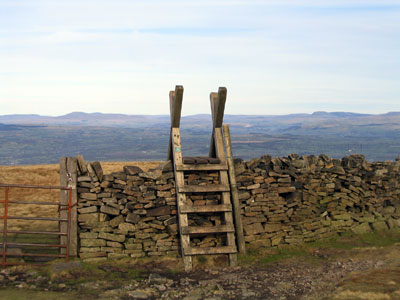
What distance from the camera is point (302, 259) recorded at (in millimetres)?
10789

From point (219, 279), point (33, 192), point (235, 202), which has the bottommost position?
point (219, 279)

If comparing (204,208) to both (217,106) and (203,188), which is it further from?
(217,106)

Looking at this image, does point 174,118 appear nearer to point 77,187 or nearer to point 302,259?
point 77,187

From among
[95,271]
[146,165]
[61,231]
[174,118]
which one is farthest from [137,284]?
[146,165]

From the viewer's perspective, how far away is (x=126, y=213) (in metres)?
10.6

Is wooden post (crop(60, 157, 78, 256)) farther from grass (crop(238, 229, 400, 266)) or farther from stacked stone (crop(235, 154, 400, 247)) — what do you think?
stacked stone (crop(235, 154, 400, 247))

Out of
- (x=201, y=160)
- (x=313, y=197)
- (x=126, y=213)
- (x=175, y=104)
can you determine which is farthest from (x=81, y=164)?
(x=313, y=197)

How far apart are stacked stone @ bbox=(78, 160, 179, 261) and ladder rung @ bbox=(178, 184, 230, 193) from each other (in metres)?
0.50

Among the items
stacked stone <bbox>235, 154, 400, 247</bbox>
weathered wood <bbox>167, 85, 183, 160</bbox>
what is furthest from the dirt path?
weathered wood <bbox>167, 85, 183, 160</bbox>

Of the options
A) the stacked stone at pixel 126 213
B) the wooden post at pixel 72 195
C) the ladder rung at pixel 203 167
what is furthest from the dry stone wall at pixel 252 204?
the ladder rung at pixel 203 167

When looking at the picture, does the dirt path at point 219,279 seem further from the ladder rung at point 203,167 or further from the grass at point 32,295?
the ladder rung at point 203,167

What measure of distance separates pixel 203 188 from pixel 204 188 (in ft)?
0.08

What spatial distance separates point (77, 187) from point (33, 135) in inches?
7158

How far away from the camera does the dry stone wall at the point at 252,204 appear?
10477 millimetres
